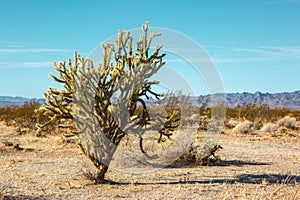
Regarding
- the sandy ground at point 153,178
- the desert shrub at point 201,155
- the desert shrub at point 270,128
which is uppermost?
the desert shrub at point 270,128

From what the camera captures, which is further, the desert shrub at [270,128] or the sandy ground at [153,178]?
the desert shrub at [270,128]

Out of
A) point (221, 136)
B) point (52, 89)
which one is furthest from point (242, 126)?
point (52, 89)

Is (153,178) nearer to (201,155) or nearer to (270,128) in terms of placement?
(201,155)

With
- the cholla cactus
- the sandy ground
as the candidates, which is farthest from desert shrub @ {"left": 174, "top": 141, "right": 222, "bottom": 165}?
the cholla cactus

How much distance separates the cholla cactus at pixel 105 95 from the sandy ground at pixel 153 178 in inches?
41.6

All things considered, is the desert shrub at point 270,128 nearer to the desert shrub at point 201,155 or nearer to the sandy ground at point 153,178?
the sandy ground at point 153,178

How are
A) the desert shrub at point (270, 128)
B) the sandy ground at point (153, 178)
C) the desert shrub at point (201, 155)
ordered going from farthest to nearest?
1. the desert shrub at point (270, 128)
2. the desert shrub at point (201, 155)
3. the sandy ground at point (153, 178)

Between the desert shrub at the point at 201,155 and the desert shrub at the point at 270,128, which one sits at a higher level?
the desert shrub at the point at 270,128

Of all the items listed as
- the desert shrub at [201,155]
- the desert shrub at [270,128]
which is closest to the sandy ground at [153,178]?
the desert shrub at [201,155]

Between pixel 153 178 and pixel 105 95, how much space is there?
8.40 feet

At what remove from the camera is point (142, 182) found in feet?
31.1

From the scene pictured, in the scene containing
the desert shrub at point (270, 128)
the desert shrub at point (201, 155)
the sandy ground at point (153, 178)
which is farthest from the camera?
the desert shrub at point (270, 128)

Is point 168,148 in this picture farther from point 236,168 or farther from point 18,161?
point 18,161

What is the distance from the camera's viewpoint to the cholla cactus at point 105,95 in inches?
349
